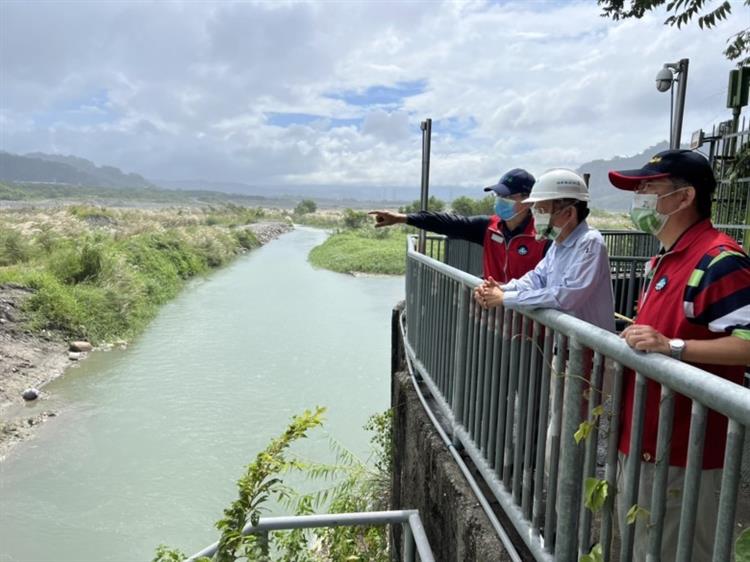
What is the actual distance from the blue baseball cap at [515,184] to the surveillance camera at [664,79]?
3712 mm

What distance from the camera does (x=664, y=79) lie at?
6070mm

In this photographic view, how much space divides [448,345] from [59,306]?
605 inches

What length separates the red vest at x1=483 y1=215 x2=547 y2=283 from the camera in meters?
3.38

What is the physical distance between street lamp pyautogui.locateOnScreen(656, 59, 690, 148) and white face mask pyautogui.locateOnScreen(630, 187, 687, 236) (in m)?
4.41

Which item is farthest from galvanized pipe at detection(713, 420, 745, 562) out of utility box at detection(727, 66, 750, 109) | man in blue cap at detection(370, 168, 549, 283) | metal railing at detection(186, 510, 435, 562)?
utility box at detection(727, 66, 750, 109)

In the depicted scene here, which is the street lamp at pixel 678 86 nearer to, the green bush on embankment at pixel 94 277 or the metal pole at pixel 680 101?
the metal pole at pixel 680 101

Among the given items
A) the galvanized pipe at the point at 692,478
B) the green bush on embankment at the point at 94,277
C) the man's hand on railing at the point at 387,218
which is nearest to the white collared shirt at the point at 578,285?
the galvanized pipe at the point at 692,478

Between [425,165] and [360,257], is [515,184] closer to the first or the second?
[425,165]

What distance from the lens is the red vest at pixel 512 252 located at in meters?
3.38

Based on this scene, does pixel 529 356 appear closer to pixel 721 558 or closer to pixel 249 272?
pixel 721 558

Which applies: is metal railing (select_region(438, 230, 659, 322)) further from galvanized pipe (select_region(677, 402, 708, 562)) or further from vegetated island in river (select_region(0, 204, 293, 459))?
vegetated island in river (select_region(0, 204, 293, 459))

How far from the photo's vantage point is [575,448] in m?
2.01

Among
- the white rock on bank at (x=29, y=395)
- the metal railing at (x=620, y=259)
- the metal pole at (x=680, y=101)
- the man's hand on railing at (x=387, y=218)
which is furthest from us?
the white rock on bank at (x=29, y=395)

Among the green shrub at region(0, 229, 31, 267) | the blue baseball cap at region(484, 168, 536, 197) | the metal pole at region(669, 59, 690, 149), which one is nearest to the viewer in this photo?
the blue baseball cap at region(484, 168, 536, 197)
